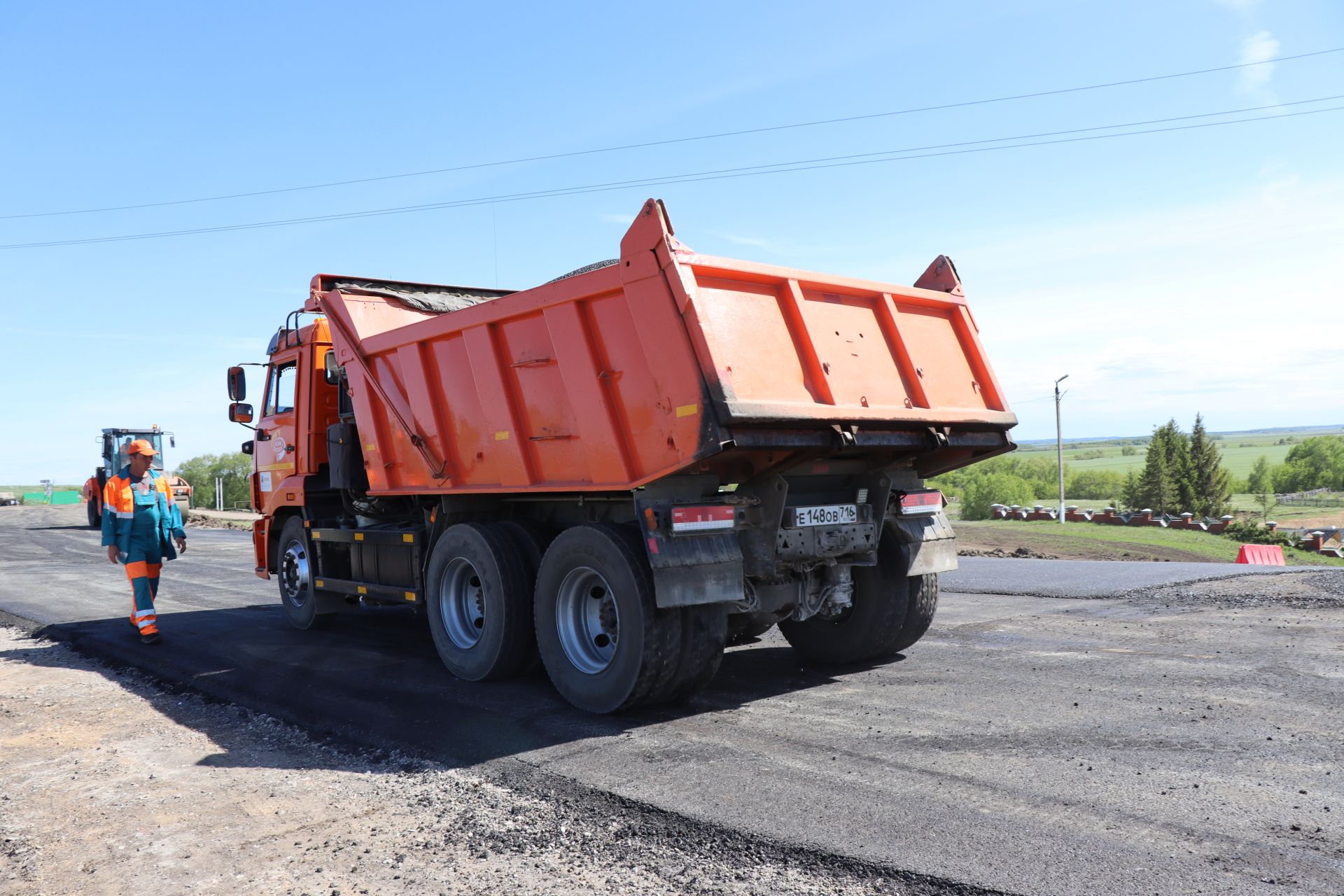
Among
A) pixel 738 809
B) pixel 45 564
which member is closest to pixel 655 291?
pixel 738 809

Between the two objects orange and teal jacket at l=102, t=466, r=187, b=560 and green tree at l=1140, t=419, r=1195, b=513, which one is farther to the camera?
green tree at l=1140, t=419, r=1195, b=513

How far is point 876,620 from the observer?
22.8 feet

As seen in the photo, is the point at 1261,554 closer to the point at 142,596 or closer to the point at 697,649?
the point at 697,649

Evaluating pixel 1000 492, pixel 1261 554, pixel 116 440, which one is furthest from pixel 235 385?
pixel 1000 492

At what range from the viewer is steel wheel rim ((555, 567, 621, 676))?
6148 millimetres

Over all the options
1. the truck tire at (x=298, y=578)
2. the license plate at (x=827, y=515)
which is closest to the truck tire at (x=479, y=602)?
the license plate at (x=827, y=515)

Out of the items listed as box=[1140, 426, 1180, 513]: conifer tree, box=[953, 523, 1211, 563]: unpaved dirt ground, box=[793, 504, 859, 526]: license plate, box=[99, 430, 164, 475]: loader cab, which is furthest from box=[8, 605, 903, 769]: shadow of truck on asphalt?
box=[1140, 426, 1180, 513]: conifer tree

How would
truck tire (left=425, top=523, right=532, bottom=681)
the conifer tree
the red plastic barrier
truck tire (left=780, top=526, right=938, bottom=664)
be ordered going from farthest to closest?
the conifer tree, the red plastic barrier, truck tire (left=780, top=526, right=938, bottom=664), truck tire (left=425, top=523, right=532, bottom=681)

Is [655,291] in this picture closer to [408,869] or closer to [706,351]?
[706,351]

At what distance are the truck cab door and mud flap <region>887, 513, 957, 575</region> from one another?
6124 mm

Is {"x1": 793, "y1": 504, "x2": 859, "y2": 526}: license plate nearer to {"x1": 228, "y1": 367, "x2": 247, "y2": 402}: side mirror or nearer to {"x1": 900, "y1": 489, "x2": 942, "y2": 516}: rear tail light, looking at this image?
{"x1": 900, "y1": 489, "x2": 942, "y2": 516}: rear tail light

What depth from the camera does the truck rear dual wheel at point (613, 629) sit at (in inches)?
221

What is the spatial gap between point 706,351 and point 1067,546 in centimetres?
2046

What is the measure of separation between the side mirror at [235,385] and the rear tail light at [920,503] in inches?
285
